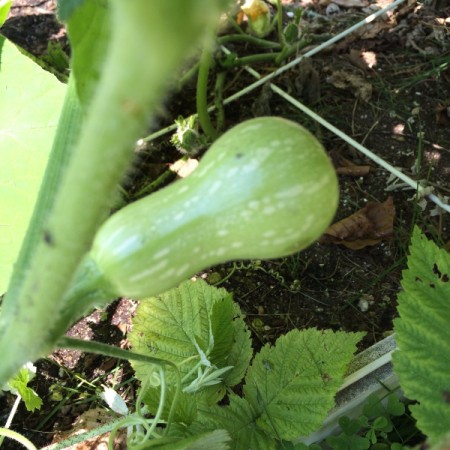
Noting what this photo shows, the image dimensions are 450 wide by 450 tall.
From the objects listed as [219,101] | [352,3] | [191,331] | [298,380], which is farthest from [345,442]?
[352,3]

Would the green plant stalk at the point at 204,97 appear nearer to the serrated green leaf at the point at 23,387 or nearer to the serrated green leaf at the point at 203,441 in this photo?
the serrated green leaf at the point at 23,387

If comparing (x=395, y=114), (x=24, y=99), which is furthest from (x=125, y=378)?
(x=395, y=114)

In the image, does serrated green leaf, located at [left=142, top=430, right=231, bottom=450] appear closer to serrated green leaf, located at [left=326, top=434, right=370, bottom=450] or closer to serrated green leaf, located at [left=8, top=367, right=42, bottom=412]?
serrated green leaf, located at [left=326, top=434, right=370, bottom=450]

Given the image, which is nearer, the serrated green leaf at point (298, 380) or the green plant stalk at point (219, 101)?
the serrated green leaf at point (298, 380)

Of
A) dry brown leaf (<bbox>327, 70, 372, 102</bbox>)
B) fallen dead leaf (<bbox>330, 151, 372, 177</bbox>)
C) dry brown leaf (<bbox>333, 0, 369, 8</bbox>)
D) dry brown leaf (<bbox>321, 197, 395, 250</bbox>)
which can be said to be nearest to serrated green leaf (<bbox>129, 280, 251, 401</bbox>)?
dry brown leaf (<bbox>321, 197, 395, 250</bbox>)

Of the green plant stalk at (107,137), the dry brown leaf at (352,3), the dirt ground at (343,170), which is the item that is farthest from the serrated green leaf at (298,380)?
the dry brown leaf at (352,3)

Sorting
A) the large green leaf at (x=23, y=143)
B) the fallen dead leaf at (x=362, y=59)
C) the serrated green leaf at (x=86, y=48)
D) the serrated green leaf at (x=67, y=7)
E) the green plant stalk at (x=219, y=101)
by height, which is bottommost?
the fallen dead leaf at (x=362, y=59)
